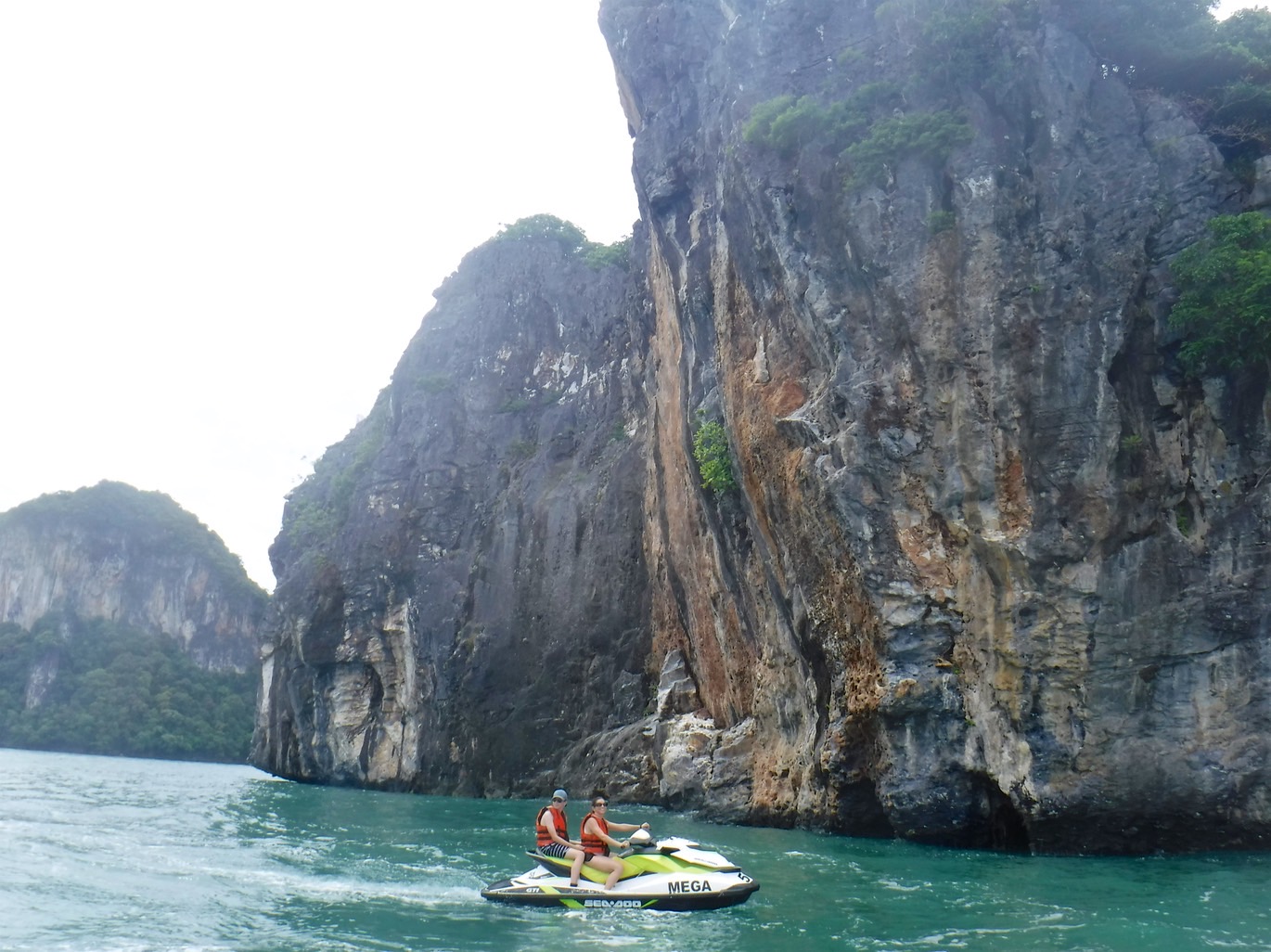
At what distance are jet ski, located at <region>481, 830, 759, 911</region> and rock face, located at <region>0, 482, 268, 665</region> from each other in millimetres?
80020

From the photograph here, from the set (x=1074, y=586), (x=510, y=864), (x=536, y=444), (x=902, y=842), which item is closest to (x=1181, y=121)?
(x=1074, y=586)

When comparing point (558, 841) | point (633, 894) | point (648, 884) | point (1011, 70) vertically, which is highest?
point (1011, 70)

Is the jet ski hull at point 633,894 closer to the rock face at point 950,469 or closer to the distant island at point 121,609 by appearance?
the rock face at point 950,469

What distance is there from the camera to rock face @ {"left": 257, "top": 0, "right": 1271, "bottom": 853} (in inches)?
589

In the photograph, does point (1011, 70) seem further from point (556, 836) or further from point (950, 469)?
point (556, 836)

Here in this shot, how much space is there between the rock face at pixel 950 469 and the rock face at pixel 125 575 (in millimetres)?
68250

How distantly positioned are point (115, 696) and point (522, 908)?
74.8 metres

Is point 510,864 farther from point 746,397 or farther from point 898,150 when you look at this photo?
point 898,150

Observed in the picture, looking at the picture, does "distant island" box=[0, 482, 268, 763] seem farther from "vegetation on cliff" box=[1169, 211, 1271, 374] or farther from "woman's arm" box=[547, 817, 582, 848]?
"vegetation on cliff" box=[1169, 211, 1271, 374]

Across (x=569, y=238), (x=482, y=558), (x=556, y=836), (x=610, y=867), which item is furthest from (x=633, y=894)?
(x=569, y=238)

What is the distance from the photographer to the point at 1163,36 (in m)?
18.1

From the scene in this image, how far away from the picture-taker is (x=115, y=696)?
76.3 metres

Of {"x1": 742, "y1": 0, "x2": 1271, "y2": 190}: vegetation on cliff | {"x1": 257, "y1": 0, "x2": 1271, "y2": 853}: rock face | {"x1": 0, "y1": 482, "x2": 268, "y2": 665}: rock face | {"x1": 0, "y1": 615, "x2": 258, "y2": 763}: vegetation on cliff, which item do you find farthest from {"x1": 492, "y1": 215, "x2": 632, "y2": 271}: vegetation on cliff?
{"x1": 0, "y1": 482, "x2": 268, "y2": 665}: rock face

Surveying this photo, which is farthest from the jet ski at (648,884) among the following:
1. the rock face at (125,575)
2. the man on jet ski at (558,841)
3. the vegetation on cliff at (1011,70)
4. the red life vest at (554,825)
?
the rock face at (125,575)
